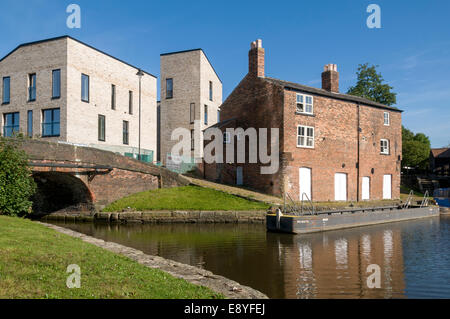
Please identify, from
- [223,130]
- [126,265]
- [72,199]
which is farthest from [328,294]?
[223,130]

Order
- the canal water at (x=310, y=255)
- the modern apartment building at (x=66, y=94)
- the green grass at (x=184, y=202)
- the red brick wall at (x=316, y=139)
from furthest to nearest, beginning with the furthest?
the modern apartment building at (x=66, y=94)
the red brick wall at (x=316, y=139)
the green grass at (x=184, y=202)
the canal water at (x=310, y=255)

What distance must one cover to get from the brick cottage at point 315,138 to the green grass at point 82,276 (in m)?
18.1

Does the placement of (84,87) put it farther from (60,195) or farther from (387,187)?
(387,187)

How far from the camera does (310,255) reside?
12297mm

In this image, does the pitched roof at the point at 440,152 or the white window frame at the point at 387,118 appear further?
the pitched roof at the point at 440,152

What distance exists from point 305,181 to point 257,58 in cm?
1013

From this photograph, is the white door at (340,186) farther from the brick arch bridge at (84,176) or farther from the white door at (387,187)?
the brick arch bridge at (84,176)

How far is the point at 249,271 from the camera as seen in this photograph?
9.81 m

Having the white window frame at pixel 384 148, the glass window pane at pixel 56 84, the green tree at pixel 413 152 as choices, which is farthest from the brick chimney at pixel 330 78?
the green tree at pixel 413 152

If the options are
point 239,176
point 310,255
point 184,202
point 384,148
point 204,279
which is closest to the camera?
point 204,279

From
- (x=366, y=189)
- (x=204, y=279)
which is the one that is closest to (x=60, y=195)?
(x=204, y=279)

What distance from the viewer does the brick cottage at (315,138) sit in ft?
81.3

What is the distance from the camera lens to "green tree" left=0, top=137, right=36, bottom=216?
13.5 meters

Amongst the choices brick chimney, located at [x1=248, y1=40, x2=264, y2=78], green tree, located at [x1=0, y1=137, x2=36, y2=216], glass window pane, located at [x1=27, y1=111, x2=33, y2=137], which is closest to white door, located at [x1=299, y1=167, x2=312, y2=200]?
brick chimney, located at [x1=248, y1=40, x2=264, y2=78]
